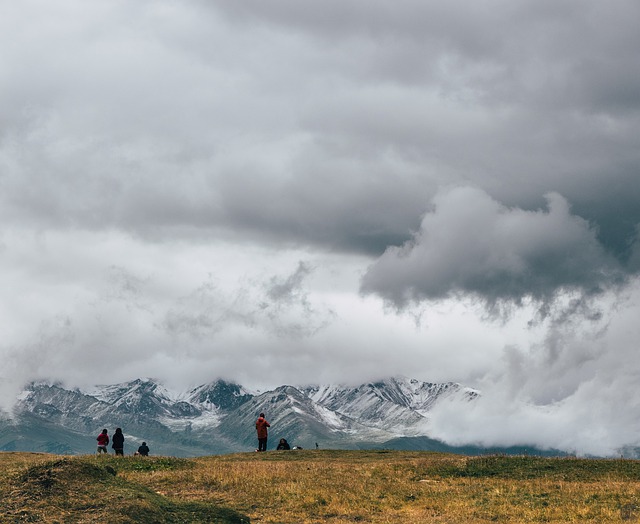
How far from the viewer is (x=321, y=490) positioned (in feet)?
154

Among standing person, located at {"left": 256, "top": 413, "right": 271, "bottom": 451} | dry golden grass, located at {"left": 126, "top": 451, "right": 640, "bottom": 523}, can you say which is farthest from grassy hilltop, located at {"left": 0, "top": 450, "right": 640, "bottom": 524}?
standing person, located at {"left": 256, "top": 413, "right": 271, "bottom": 451}

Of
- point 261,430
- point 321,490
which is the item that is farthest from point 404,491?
point 261,430

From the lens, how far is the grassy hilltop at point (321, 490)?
125 ft

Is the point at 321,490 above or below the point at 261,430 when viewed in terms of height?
below

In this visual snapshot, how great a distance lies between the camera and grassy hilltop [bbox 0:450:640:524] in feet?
125

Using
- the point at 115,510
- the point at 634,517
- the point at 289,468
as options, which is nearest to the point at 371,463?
the point at 289,468

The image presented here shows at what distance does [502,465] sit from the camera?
189ft

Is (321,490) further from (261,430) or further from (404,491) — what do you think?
(261,430)

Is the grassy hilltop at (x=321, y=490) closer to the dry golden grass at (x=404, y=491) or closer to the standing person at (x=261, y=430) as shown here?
the dry golden grass at (x=404, y=491)

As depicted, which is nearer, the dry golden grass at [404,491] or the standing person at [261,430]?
the dry golden grass at [404,491]

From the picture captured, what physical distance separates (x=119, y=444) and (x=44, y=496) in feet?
106

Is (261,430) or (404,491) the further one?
(261,430)

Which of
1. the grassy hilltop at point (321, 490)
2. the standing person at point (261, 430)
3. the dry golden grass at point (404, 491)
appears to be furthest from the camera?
the standing person at point (261, 430)

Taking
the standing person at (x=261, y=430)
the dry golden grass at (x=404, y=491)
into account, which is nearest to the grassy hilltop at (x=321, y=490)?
the dry golden grass at (x=404, y=491)
